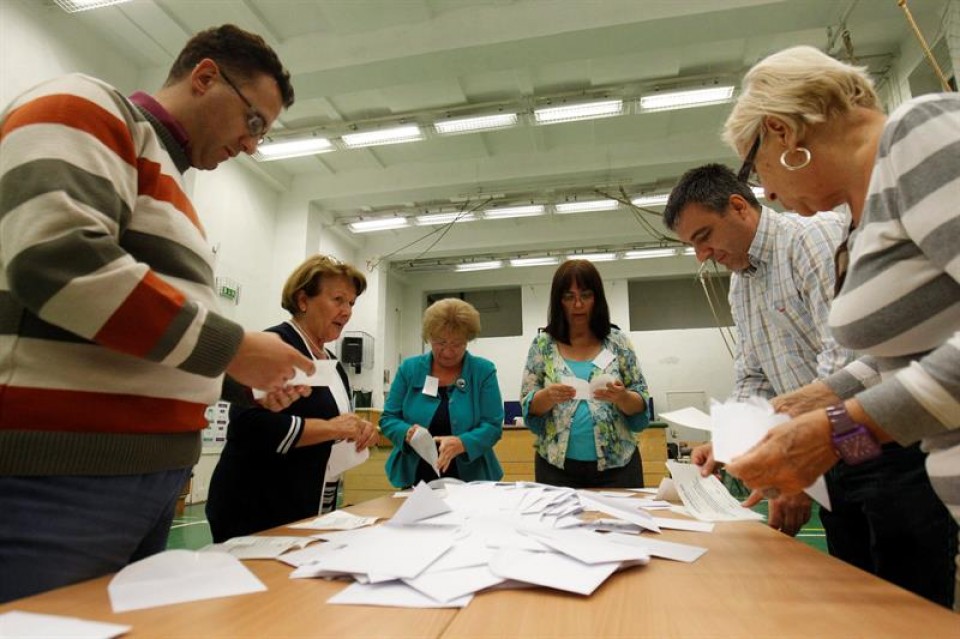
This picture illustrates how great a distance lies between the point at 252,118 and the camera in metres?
1.03

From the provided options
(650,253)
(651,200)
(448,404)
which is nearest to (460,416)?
(448,404)

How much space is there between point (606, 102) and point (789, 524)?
431 cm

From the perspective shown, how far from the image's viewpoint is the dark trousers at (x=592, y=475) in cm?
179

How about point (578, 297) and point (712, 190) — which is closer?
point (712, 190)

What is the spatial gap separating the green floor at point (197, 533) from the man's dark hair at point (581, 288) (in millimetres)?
2239

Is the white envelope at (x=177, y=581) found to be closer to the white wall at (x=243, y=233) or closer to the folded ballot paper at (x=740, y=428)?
the folded ballot paper at (x=740, y=428)

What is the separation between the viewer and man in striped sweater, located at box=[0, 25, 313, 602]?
1.97ft

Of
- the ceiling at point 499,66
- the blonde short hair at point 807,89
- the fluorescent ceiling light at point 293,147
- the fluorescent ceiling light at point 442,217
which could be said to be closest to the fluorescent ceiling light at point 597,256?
the ceiling at point 499,66

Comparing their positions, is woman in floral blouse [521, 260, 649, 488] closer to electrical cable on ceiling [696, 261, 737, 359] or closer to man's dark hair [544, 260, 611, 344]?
man's dark hair [544, 260, 611, 344]

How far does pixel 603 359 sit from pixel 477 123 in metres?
3.73

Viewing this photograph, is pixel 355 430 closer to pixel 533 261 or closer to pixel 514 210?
pixel 514 210

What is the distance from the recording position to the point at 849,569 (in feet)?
2.34

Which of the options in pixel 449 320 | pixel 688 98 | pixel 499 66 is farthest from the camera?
pixel 688 98

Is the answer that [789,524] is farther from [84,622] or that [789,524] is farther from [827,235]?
[84,622]
